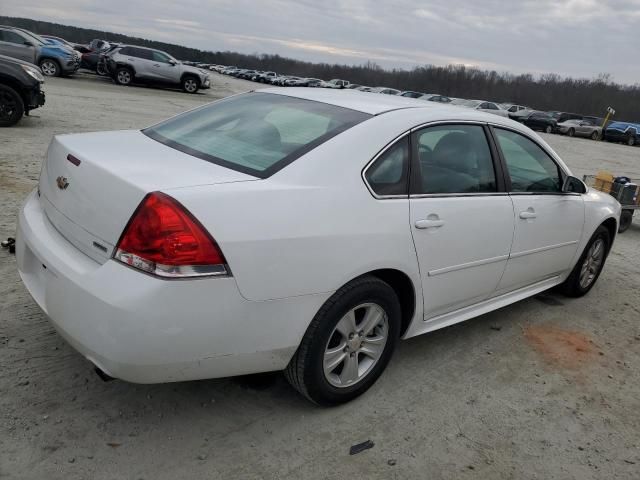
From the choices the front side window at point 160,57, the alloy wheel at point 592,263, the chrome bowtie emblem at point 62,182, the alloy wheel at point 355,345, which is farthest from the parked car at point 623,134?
the chrome bowtie emblem at point 62,182

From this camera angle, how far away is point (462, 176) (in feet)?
Answer: 11.0

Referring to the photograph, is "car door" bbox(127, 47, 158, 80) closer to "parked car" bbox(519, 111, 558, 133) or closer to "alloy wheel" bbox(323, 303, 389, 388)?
"parked car" bbox(519, 111, 558, 133)

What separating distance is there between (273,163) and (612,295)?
4.02 m

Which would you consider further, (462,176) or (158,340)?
(462,176)

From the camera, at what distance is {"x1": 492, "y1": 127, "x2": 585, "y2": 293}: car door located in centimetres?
369

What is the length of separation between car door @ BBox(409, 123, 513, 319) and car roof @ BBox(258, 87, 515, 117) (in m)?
0.12

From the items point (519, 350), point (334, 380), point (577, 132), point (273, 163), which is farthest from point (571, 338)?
point (577, 132)

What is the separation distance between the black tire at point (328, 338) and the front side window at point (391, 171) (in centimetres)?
47

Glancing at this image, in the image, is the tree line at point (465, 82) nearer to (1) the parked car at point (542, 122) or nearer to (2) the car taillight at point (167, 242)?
(1) the parked car at point (542, 122)

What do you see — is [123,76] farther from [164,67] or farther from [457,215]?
[457,215]

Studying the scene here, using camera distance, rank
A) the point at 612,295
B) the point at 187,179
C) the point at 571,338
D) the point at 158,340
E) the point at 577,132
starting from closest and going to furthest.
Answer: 1. the point at 158,340
2. the point at 187,179
3. the point at 571,338
4. the point at 612,295
5. the point at 577,132

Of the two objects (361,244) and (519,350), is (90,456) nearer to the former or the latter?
(361,244)

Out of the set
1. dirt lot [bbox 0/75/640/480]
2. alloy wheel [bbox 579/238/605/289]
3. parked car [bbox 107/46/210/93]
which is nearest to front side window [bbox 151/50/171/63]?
parked car [bbox 107/46/210/93]

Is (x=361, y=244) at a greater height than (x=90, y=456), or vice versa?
(x=361, y=244)
